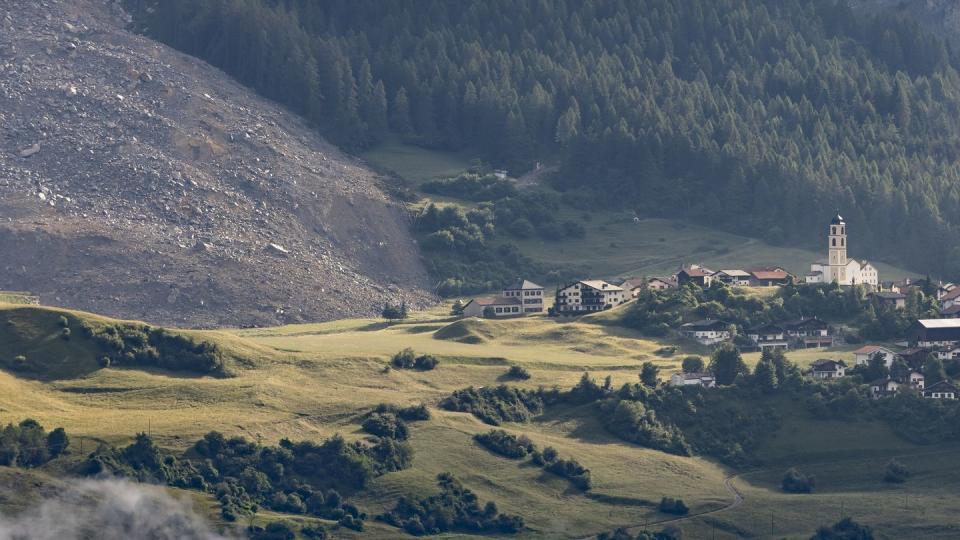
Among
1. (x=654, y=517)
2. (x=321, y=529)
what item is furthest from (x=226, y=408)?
(x=654, y=517)

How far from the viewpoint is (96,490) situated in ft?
581

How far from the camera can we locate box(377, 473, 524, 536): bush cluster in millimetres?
182875

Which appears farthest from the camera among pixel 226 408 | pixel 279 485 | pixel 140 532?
pixel 226 408

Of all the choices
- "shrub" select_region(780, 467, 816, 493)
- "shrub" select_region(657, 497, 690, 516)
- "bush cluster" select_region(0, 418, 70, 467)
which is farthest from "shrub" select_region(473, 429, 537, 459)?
"bush cluster" select_region(0, 418, 70, 467)

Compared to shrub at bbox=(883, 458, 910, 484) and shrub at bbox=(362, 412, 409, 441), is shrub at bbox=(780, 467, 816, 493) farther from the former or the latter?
shrub at bbox=(362, 412, 409, 441)

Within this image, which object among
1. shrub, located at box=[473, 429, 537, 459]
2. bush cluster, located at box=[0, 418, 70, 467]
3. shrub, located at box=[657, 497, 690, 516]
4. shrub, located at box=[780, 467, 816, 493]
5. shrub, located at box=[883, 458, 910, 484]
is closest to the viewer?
bush cluster, located at box=[0, 418, 70, 467]

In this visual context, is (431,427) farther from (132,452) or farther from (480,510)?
(132,452)

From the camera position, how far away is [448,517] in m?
184

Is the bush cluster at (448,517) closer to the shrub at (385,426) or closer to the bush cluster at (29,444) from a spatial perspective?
the shrub at (385,426)

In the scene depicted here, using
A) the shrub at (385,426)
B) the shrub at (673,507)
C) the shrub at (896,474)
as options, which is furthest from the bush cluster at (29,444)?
the shrub at (896,474)

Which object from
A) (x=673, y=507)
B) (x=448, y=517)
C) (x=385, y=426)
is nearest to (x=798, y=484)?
(x=673, y=507)

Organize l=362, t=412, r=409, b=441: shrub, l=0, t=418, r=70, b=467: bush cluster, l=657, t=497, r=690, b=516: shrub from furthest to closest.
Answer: l=362, t=412, r=409, b=441: shrub → l=657, t=497, r=690, b=516: shrub → l=0, t=418, r=70, b=467: bush cluster

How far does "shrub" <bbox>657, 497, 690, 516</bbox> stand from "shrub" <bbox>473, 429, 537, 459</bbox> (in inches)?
532

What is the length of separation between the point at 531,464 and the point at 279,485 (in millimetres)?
22943
